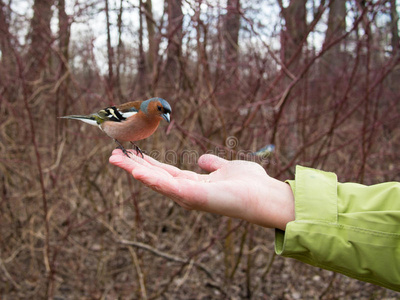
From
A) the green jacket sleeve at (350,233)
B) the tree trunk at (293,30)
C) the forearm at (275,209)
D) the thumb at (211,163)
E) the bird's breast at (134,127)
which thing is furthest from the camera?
the tree trunk at (293,30)

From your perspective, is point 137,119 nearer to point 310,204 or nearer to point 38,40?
point 310,204

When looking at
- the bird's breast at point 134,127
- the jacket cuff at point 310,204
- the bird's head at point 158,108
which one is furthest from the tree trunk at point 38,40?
the jacket cuff at point 310,204

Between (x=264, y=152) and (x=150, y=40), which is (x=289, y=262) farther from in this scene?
(x=150, y=40)

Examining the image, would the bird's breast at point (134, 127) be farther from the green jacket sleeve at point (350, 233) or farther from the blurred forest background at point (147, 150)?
the blurred forest background at point (147, 150)

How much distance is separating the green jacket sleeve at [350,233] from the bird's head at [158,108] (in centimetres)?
95

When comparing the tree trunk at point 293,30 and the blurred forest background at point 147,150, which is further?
the blurred forest background at point 147,150

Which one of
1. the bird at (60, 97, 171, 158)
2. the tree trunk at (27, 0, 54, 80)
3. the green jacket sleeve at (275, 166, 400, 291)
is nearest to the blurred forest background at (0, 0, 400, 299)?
the tree trunk at (27, 0, 54, 80)

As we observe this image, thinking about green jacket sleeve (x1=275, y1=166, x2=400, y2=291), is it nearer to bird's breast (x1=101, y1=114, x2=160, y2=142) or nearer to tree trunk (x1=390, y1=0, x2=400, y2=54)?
bird's breast (x1=101, y1=114, x2=160, y2=142)

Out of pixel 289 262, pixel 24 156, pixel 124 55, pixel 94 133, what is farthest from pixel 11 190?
pixel 289 262

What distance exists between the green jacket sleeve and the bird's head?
37.2 inches

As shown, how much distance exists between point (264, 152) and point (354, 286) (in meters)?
2.76

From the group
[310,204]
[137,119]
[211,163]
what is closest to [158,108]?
[137,119]

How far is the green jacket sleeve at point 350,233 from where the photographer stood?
1.41m

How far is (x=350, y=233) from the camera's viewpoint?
1453mm
